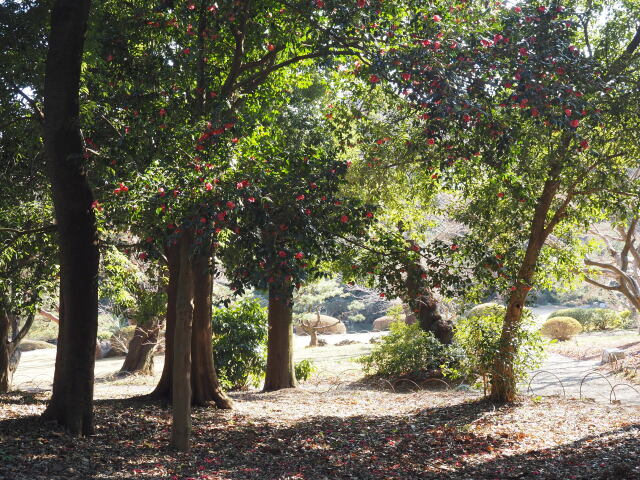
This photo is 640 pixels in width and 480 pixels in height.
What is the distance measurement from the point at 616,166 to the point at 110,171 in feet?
21.6

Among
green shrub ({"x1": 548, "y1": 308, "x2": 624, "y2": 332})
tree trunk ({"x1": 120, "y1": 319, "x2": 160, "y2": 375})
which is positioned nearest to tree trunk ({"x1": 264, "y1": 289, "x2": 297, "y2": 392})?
tree trunk ({"x1": 120, "y1": 319, "x2": 160, "y2": 375})

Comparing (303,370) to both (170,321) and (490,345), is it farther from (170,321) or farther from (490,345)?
(490,345)

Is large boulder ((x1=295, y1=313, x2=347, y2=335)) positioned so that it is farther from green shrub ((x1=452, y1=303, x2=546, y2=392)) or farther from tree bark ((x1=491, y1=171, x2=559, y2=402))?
tree bark ((x1=491, y1=171, x2=559, y2=402))

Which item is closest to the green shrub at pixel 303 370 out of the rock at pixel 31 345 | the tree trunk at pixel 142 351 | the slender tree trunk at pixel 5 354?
the tree trunk at pixel 142 351

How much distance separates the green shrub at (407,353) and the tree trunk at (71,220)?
355 inches

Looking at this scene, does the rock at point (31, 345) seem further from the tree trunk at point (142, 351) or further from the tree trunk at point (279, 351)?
the tree trunk at point (279, 351)

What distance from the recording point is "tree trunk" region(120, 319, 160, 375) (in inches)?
A: 765

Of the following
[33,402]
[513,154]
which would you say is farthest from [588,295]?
[33,402]

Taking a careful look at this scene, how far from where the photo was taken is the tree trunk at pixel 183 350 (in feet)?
22.0

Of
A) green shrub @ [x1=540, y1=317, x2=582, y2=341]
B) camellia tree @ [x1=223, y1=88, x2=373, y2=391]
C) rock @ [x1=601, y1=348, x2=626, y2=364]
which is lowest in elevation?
rock @ [x1=601, y1=348, x2=626, y2=364]

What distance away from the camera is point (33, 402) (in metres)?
9.46

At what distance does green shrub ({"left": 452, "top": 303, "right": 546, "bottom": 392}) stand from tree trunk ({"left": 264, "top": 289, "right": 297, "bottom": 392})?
4.76 meters

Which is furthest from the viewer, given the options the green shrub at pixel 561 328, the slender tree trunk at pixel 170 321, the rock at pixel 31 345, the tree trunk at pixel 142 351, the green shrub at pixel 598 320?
the rock at pixel 31 345

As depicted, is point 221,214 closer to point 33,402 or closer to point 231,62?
point 231,62
